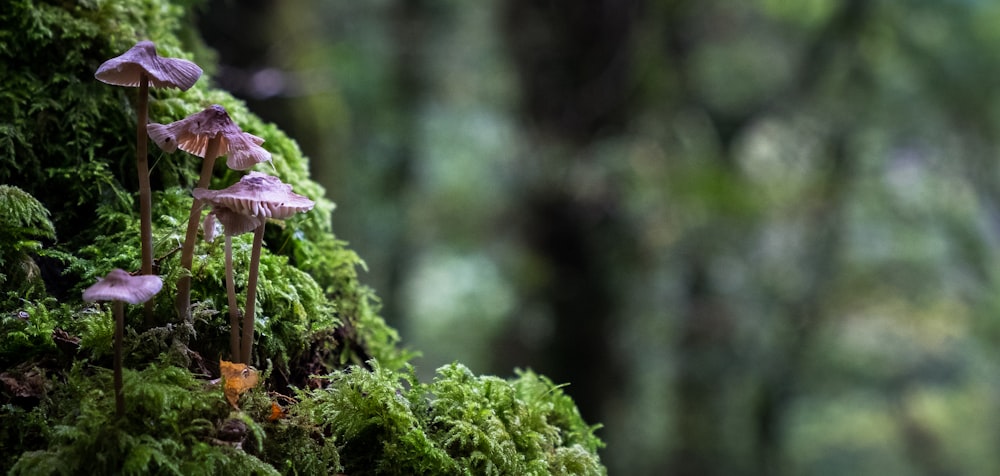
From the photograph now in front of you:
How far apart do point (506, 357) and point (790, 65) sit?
15.9 feet

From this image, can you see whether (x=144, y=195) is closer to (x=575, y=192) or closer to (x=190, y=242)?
(x=190, y=242)

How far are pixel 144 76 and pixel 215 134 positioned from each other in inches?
6.3

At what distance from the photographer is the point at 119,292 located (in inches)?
43.8

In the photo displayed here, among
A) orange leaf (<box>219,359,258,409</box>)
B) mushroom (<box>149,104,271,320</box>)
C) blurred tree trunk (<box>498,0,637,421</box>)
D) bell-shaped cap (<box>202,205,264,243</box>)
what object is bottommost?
orange leaf (<box>219,359,258,409</box>)

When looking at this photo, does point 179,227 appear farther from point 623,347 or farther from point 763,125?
point 763,125

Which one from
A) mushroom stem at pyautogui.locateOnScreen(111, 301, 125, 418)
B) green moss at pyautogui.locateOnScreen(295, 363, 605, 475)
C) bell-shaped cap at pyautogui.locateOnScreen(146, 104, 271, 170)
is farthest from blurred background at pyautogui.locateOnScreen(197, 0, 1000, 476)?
mushroom stem at pyautogui.locateOnScreen(111, 301, 125, 418)

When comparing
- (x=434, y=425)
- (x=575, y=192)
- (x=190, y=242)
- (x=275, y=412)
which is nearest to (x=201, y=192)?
(x=190, y=242)

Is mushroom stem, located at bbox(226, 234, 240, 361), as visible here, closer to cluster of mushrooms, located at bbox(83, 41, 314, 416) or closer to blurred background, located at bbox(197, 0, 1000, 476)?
cluster of mushrooms, located at bbox(83, 41, 314, 416)

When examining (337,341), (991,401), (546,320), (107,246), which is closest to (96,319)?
(107,246)

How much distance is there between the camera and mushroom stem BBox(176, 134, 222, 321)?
4.57ft

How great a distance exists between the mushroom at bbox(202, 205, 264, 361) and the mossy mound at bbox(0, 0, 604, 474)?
76mm

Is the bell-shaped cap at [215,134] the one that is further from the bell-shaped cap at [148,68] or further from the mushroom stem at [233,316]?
the mushroom stem at [233,316]

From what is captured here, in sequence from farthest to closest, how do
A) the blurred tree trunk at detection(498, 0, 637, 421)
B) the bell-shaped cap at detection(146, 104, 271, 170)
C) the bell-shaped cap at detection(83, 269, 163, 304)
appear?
the blurred tree trunk at detection(498, 0, 637, 421)
the bell-shaped cap at detection(146, 104, 271, 170)
the bell-shaped cap at detection(83, 269, 163, 304)

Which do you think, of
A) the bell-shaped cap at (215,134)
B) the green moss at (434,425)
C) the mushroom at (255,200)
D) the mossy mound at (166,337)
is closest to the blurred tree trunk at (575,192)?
the mossy mound at (166,337)
